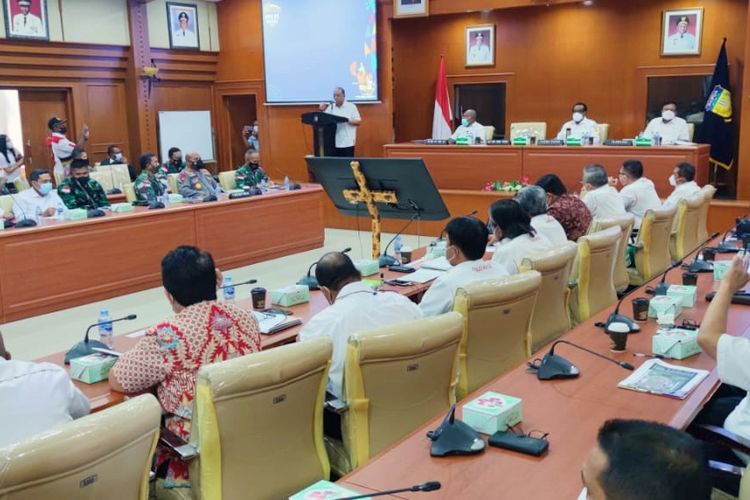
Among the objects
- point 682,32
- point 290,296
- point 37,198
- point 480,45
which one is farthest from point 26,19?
point 682,32

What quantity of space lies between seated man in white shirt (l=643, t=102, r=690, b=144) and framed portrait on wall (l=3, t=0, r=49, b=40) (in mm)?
8335

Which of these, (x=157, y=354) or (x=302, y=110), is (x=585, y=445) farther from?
(x=302, y=110)

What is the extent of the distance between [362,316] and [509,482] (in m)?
1.10

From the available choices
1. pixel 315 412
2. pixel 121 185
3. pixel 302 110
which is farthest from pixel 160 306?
pixel 302 110

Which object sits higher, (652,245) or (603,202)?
(603,202)

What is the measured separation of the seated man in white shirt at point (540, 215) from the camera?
15.1 feet

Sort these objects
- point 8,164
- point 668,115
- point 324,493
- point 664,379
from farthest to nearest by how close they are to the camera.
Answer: point 668,115 < point 8,164 < point 664,379 < point 324,493

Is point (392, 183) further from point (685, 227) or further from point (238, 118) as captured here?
point (238, 118)

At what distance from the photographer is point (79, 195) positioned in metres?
7.54

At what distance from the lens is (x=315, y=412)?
7.88 ft

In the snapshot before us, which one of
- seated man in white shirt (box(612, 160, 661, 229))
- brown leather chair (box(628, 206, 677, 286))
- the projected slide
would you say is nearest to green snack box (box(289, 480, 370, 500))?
brown leather chair (box(628, 206, 677, 286))

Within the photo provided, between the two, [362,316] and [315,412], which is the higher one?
[362,316]

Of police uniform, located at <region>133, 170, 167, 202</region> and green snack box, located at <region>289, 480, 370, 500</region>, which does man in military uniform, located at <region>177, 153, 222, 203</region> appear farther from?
green snack box, located at <region>289, 480, 370, 500</region>

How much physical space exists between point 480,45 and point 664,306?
907cm
